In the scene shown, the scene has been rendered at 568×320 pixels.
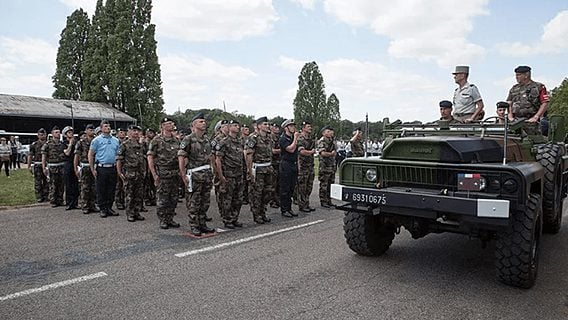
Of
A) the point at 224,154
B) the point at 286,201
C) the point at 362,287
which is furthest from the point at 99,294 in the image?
the point at 286,201

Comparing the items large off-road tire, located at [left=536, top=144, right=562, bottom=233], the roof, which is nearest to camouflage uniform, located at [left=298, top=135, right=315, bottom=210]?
large off-road tire, located at [left=536, top=144, right=562, bottom=233]

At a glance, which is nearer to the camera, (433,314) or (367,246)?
(433,314)

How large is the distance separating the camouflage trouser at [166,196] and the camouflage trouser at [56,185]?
136 inches

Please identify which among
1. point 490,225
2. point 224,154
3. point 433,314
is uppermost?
point 224,154

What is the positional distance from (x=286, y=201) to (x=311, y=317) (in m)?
4.65

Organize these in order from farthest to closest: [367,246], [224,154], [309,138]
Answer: [309,138] < [224,154] < [367,246]

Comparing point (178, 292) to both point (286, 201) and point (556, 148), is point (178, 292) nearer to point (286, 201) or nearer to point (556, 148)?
point (286, 201)

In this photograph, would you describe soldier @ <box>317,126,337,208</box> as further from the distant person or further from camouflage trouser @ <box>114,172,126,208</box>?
camouflage trouser @ <box>114,172,126,208</box>

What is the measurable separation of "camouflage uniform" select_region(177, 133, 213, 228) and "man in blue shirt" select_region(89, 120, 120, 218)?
2135 mm

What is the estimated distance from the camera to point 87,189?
8.41 m

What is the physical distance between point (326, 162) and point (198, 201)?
11.6 feet

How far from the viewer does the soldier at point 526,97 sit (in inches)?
248

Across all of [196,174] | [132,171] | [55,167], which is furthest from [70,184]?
[196,174]

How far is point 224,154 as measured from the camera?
6840mm
